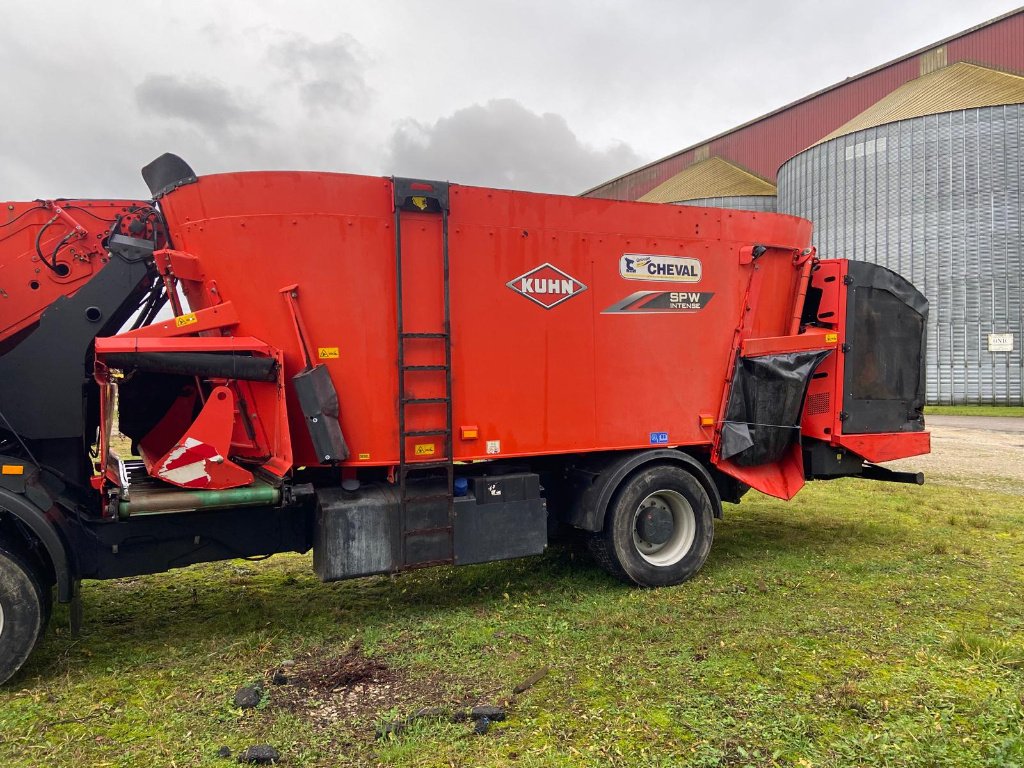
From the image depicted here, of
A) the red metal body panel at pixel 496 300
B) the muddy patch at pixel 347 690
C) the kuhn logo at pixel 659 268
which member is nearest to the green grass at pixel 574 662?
the muddy patch at pixel 347 690

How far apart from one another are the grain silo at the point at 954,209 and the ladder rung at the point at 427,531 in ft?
101

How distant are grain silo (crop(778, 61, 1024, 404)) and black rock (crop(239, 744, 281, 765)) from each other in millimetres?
32676

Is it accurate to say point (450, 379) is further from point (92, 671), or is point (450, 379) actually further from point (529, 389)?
point (92, 671)

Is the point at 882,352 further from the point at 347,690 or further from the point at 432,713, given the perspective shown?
the point at 347,690

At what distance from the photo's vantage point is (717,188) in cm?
3978

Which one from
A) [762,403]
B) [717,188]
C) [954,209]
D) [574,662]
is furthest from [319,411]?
[717,188]

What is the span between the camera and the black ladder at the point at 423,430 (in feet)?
15.5

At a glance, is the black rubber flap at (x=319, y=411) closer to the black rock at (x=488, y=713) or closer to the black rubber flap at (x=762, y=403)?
the black rock at (x=488, y=713)

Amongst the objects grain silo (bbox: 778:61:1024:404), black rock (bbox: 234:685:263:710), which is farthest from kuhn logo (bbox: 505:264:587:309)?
grain silo (bbox: 778:61:1024:404)

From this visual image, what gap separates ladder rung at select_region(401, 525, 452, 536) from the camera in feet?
15.6

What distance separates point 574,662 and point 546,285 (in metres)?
2.74

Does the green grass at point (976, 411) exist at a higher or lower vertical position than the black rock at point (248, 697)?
lower

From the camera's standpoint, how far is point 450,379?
4.89 m

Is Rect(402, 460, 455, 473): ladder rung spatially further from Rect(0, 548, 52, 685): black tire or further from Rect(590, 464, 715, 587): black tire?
Rect(0, 548, 52, 685): black tire
